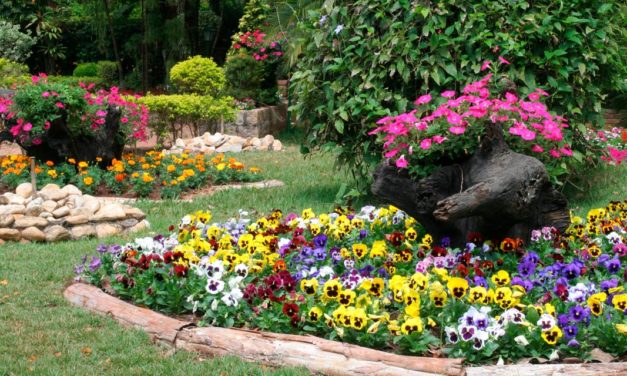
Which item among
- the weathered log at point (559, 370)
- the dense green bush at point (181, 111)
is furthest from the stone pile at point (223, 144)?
the weathered log at point (559, 370)

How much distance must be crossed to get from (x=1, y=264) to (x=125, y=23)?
17013 mm

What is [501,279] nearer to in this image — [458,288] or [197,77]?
[458,288]

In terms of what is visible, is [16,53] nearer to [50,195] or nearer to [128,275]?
[50,195]

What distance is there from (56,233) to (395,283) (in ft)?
11.2

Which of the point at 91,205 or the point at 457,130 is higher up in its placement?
the point at 457,130

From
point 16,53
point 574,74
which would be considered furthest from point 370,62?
point 16,53

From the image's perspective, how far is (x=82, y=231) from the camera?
274 inches

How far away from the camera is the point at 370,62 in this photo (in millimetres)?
7641

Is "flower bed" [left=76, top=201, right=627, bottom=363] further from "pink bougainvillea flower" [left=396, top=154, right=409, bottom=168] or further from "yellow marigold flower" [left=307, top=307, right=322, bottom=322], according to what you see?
"pink bougainvillea flower" [left=396, top=154, right=409, bottom=168]

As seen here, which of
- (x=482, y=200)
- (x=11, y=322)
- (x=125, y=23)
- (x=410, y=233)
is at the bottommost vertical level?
(x=11, y=322)

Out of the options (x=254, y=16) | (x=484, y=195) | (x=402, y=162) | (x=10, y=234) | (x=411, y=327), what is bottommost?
Result: (x=10, y=234)

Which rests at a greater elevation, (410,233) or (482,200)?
(482,200)

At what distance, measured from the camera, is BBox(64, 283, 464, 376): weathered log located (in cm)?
377

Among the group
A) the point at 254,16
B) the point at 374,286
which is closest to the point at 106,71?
the point at 254,16
